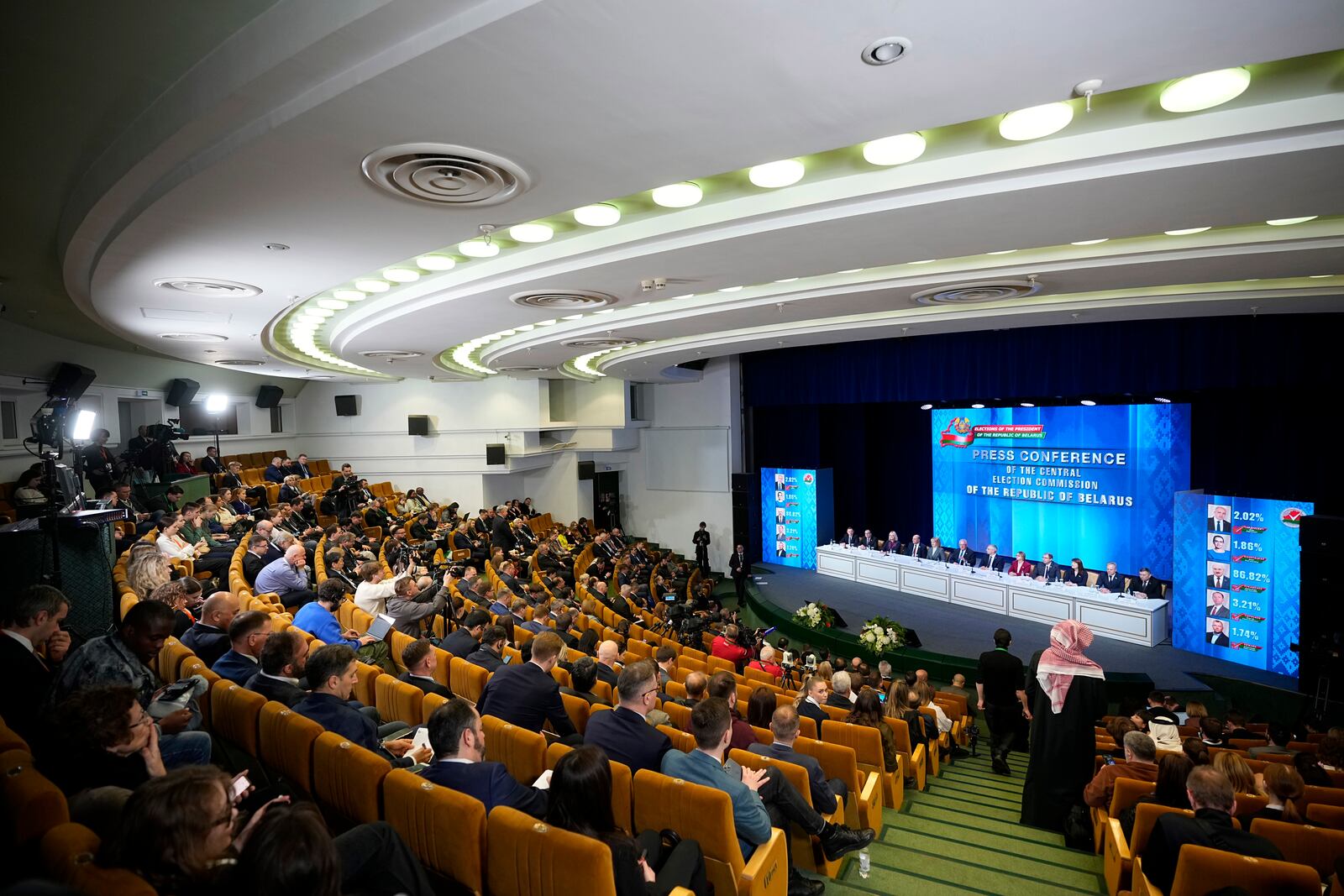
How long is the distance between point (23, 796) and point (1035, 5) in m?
3.80

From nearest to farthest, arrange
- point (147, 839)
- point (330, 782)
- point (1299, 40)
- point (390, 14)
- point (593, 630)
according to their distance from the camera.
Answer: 1. point (147, 839)
2. point (390, 14)
3. point (1299, 40)
4. point (330, 782)
5. point (593, 630)

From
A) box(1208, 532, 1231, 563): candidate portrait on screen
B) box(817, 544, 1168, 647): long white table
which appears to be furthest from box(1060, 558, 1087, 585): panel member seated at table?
box(1208, 532, 1231, 563): candidate portrait on screen

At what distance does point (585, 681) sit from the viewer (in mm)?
4578

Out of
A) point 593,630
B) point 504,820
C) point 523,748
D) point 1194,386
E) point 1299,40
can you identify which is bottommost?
point 593,630

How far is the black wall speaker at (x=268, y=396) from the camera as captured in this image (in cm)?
1730

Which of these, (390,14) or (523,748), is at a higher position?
(390,14)

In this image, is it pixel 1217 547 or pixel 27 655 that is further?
pixel 1217 547

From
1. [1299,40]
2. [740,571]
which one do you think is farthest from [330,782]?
[740,571]

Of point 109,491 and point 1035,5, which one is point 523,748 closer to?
point 1035,5

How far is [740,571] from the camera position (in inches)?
577

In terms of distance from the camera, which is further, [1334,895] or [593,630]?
[593,630]

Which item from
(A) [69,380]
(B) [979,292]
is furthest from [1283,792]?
(A) [69,380]

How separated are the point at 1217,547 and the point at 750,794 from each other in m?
10.2

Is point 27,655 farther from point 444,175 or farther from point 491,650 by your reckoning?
point 444,175
